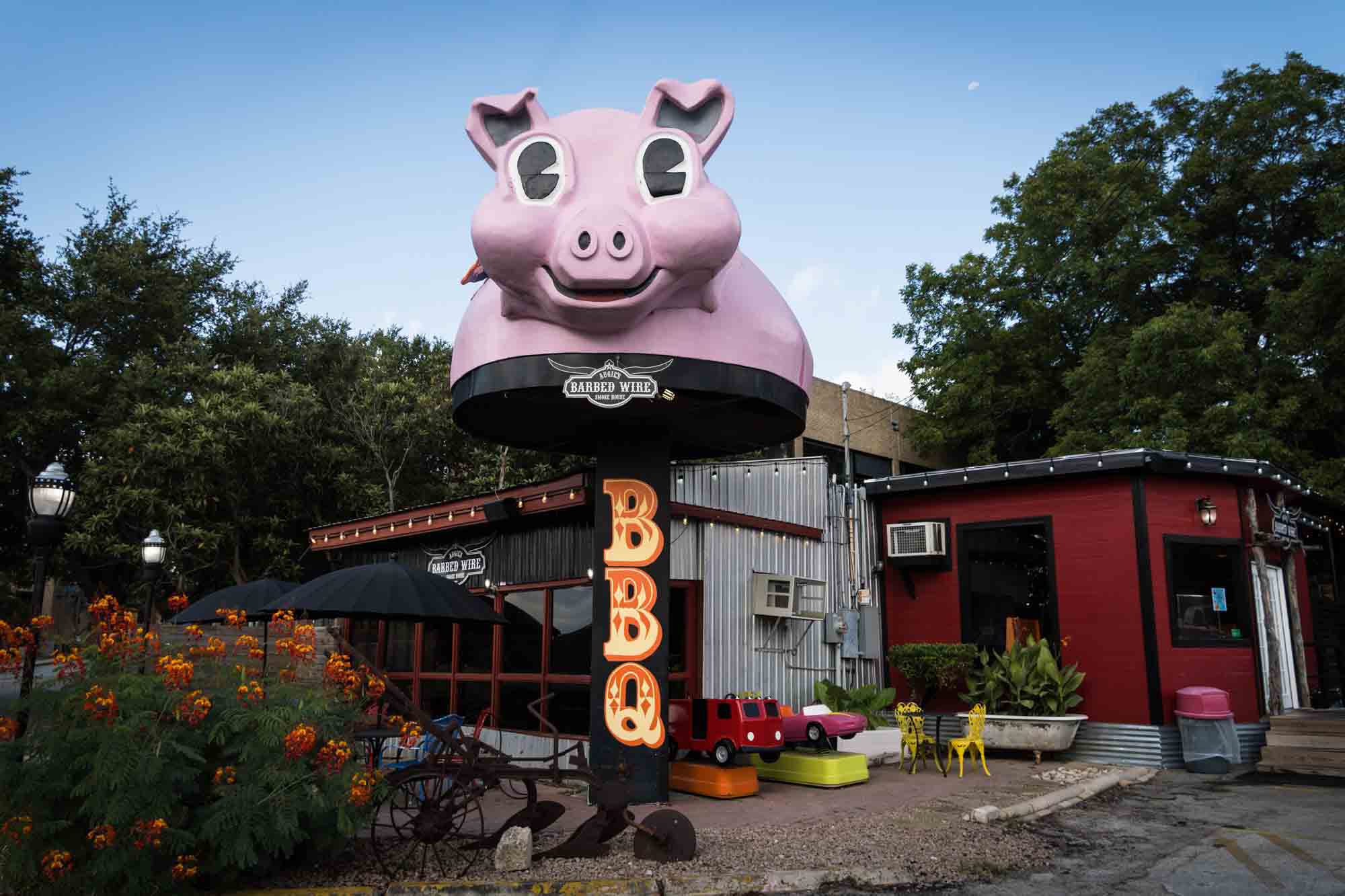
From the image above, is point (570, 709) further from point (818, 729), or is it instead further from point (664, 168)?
point (664, 168)

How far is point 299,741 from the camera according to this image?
6.41m

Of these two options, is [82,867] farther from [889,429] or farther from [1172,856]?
[889,429]

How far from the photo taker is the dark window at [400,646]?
53.3 feet

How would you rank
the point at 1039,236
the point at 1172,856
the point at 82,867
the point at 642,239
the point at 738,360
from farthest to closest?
the point at 1039,236 → the point at 738,360 → the point at 642,239 → the point at 1172,856 → the point at 82,867

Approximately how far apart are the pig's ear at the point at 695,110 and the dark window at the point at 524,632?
6.85 meters

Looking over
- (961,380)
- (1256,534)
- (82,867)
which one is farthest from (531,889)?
(961,380)

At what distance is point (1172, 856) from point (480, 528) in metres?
10.4

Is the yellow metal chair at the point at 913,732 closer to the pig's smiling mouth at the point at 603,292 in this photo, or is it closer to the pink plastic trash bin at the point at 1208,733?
the pink plastic trash bin at the point at 1208,733

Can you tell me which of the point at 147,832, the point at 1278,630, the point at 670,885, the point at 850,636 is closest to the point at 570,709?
the point at 850,636

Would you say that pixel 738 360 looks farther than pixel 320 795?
Yes

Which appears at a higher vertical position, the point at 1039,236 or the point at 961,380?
the point at 1039,236

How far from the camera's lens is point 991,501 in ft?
51.4

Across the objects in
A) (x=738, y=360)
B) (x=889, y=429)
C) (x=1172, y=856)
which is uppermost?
(x=889, y=429)

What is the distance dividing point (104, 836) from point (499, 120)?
7.38 metres
